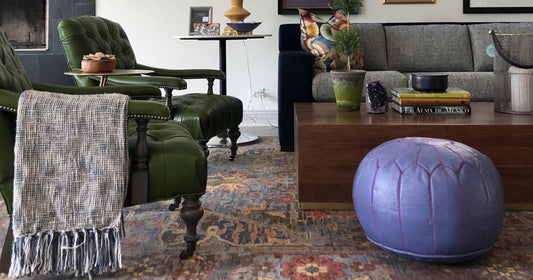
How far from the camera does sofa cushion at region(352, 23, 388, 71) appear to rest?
427 cm

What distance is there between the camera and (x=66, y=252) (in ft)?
5.31

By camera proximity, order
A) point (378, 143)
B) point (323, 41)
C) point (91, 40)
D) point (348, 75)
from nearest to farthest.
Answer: point (378, 143), point (348, 75), point (91, 40), point (323, 41)

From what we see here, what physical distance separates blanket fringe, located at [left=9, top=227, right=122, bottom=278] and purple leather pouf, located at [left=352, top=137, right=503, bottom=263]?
2.68 feet

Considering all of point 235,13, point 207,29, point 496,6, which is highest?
point 496,6

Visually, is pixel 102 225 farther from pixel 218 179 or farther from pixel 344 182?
pixel 218 179

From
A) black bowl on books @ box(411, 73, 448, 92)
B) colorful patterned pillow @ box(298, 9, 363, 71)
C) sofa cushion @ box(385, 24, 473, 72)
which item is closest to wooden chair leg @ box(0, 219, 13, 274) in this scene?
black bowl on books @ box(411, 73, 448, 92)

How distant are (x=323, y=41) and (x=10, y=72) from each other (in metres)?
2.41

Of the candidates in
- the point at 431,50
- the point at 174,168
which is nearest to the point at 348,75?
the point at 174,168

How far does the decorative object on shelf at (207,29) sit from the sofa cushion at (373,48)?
1080 mm

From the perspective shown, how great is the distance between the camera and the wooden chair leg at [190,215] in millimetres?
1785

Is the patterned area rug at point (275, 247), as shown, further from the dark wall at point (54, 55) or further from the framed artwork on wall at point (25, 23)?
the framed artwork on wall at point (25, 23)

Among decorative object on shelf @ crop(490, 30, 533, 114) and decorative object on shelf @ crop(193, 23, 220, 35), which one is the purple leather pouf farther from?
decorative object on shelf @ crop(193, 23, 220, 35)

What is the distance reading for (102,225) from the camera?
1629mm

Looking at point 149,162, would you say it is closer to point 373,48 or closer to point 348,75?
point 348,75
